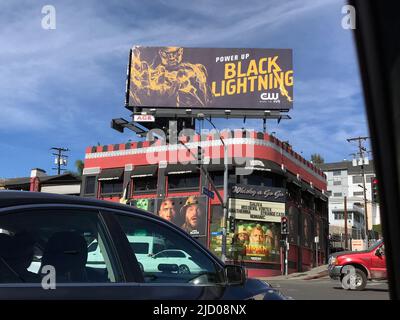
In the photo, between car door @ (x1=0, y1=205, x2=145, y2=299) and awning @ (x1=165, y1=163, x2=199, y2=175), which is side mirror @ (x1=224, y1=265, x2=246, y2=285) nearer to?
car door @ (x1=0, y1=205, x2=145, y2=299)

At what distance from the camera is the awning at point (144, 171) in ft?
113

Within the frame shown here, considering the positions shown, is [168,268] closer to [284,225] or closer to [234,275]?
[234,275]

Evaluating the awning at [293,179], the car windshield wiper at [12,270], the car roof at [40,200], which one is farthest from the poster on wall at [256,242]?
the car windshield wiper at [12,270]

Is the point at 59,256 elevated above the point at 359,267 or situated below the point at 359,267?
above

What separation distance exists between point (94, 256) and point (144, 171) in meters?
32.0

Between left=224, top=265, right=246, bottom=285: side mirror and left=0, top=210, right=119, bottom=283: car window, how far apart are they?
956mm

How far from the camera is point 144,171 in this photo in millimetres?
35000

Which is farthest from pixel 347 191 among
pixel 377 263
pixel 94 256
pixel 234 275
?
pixel 94 256

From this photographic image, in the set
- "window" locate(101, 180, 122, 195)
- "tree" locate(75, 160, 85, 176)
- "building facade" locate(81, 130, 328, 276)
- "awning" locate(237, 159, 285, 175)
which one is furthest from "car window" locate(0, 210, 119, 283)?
"tree" locate(75, 160, 85, 176)

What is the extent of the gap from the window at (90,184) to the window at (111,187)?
0.79m

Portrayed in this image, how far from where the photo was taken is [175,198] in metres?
33.4

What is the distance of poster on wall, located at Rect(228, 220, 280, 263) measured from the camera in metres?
30.6

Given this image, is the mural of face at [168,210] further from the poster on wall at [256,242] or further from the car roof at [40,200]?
the car roof at [40,200]
